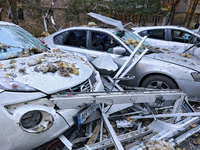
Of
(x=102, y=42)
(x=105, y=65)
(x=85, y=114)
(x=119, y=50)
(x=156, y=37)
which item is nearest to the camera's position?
(x=85, y=114)

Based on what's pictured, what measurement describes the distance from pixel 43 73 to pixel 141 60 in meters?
2.15

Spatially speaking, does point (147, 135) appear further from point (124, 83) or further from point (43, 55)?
point (43, 55)

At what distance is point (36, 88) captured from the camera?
65.6 inches

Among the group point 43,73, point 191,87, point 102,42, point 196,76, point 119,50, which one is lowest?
point 191,87

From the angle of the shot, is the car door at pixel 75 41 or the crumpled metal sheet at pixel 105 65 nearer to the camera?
the crumpled metal sheet at pixel 105 65

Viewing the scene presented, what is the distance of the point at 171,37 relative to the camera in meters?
5.32

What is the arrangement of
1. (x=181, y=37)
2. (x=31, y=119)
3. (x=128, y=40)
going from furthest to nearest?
1. (x=181, y=37)
2. (x=128, y=40)
3. (x=31, y=119)

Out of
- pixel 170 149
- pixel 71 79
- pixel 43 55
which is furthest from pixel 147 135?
pixel 43 55

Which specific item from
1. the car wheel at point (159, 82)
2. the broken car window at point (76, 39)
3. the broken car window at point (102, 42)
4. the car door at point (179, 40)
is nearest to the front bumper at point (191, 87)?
the car wheel at point (159, 82)

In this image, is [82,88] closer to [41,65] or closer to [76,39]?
[41,65]

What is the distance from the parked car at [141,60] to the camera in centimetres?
295

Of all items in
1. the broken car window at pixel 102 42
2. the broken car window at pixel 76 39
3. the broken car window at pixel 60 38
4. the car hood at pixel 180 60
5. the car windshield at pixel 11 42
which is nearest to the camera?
the car windshield at pixel 11 42

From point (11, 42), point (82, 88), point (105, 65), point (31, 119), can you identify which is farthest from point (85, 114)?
point (11, 42)

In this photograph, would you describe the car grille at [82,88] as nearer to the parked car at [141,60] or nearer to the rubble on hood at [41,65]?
the rubble on hood at [41,65]
